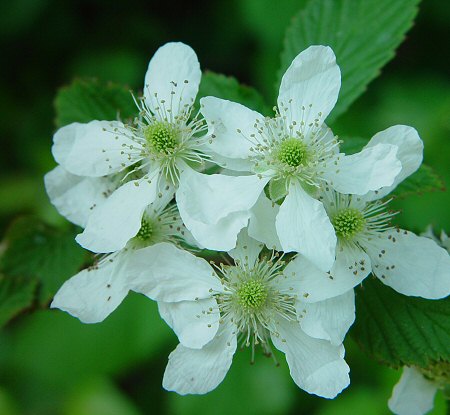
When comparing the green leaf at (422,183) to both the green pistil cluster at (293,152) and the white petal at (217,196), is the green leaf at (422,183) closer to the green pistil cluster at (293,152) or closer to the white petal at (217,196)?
the green pistil cluster at (293,152)

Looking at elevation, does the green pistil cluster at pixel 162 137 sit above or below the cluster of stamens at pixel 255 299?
above

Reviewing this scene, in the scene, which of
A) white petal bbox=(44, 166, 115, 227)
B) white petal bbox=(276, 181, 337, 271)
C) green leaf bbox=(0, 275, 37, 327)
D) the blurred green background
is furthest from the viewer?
the blurred green background

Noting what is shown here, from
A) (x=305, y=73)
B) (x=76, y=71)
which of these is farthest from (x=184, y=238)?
(x=76, y=71)

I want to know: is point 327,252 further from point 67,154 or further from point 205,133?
point 67,154

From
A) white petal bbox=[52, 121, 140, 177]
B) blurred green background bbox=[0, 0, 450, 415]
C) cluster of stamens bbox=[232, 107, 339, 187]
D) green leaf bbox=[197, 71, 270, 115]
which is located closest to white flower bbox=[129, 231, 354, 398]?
cluster of stamens bbox=[232, 107, 339, 187]

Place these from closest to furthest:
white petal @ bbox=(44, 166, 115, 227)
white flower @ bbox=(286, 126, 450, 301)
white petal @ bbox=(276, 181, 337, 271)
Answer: white petal @ bbox=(276, 181, 337, 271), white flower @ bbox=(286, 126, 450, 301), white petal @ bbox=(44, 166, 115, 227)

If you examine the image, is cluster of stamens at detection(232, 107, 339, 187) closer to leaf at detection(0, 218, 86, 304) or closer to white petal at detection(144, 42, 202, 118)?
white petal at detection(144, 42, 202, 118)

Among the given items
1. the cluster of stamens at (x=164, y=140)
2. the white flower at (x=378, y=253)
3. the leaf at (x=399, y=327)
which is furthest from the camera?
the cluster of stamens at (x=164, y=140)

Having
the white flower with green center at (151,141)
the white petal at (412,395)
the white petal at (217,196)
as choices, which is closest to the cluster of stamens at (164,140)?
the white flower with green center at (151,141)
